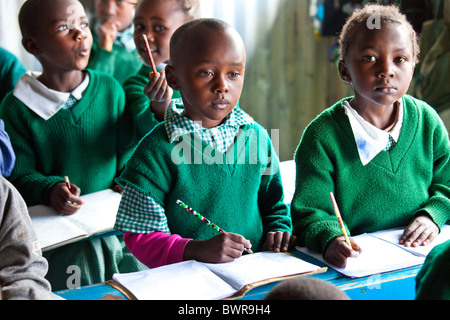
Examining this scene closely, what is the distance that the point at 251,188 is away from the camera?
1.28m

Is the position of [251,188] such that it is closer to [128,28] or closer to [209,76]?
[209,76]

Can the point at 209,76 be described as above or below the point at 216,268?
above

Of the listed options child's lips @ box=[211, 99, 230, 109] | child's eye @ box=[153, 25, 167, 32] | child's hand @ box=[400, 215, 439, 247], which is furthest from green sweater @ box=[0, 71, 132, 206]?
child's hand @ box=[400, 215, 439, 247]

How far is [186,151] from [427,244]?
55 centimetres

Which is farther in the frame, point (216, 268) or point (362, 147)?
point (362, 147)

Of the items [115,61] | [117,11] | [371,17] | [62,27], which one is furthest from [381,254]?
[117,11]

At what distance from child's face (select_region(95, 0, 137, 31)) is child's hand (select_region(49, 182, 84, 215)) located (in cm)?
116

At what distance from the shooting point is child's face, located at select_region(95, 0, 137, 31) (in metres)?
2.62

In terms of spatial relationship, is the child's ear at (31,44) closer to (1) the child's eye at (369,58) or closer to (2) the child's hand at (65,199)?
(2) the child's hand at (65,199)

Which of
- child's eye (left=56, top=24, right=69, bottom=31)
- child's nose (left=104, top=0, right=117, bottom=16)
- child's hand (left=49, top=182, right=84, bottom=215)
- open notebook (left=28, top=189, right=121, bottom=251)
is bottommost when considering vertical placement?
open notebook (left=28, top=189, right=121, bottom=251)

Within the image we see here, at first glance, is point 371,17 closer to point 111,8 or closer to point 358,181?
point 358,181

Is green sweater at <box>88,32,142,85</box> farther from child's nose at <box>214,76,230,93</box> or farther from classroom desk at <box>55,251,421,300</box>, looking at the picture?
classroom desk at <box>55,251,421,300</box>

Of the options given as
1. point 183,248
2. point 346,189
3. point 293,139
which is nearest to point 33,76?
point 183,248

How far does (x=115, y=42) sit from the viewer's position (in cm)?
258
